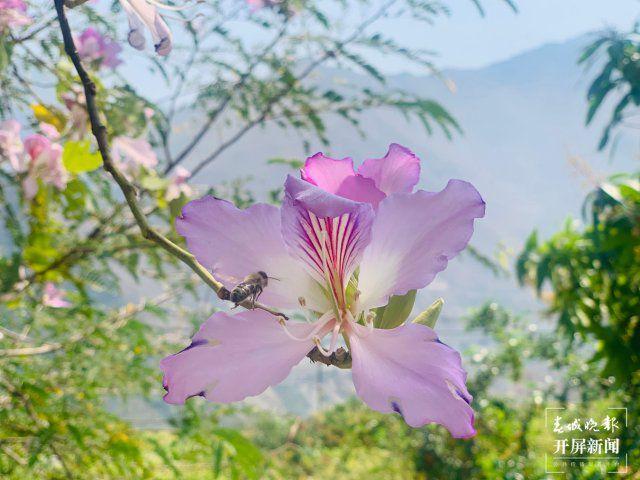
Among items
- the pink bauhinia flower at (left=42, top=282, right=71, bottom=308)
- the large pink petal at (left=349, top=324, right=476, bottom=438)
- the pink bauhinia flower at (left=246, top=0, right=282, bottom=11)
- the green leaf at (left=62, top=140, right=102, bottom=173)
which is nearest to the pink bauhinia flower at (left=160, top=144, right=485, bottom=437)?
the large pink petal at (left=349, top=324, right=476, bottom=438)

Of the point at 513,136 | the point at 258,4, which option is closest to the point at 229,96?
the point at 258,4

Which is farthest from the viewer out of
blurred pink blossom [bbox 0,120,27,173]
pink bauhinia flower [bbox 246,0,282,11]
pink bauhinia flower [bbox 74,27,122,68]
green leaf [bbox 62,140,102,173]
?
pink bauhinia flower [bbox 246,0,282,11]

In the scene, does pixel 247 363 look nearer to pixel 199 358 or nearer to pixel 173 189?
pixel 199 358

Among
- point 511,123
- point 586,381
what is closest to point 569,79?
point 511,123

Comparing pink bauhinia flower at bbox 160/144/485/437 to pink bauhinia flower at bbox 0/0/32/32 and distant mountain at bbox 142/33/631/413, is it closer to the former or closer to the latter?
pink bauhinia flower at bbox 0/0/32/32

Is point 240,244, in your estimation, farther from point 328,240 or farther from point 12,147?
point 12,147

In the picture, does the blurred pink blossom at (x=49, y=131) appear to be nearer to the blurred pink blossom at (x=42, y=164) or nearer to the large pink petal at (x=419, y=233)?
the blurred pink blossom at (x=42, y=164)

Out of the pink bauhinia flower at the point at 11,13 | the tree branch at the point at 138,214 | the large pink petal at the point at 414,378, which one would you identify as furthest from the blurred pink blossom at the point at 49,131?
the large pink petal at the point at 414,378
